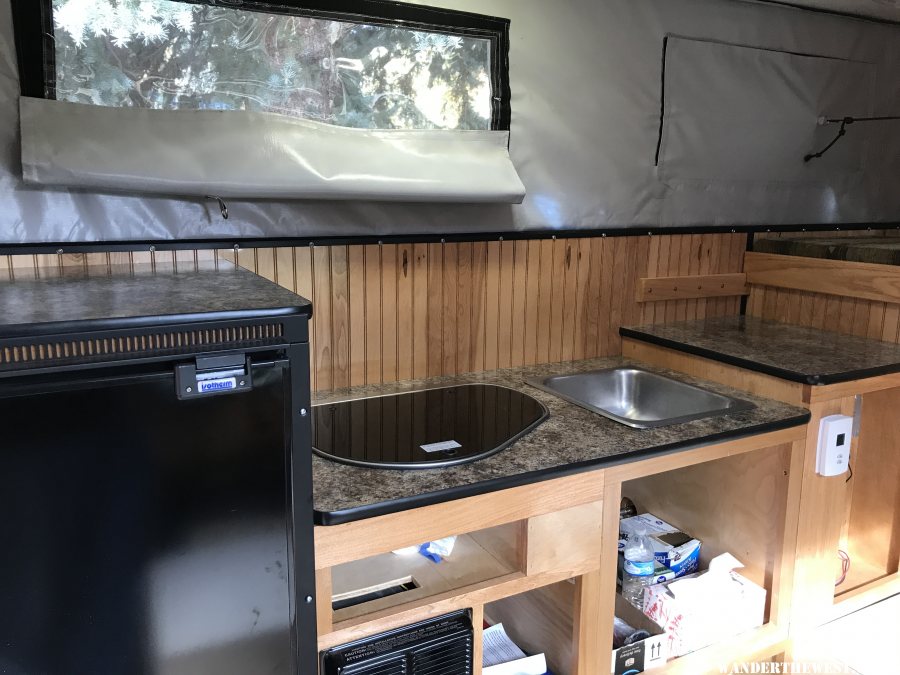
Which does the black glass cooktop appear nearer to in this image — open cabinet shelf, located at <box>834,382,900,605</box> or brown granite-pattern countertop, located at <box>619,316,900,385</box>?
brown granite-pattern countertop, located at <box>619,316,900,385</box>

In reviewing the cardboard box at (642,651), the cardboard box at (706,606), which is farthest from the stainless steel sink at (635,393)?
the cardboard box at (642,651)

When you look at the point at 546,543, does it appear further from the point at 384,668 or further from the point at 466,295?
the point at 466,295

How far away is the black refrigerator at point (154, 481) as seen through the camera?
103 centimetres

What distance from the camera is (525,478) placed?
59.3 inches

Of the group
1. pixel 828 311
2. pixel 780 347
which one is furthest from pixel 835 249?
pixel 780 347

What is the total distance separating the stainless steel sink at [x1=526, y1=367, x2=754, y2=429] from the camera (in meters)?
2.09

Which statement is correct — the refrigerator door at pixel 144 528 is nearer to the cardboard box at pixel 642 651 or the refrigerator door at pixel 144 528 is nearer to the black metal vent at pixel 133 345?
the black metal vent at pixel 133 345

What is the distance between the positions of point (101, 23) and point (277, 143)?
0.43 metres

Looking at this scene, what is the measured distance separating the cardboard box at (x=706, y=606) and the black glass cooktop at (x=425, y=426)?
1.97 ft

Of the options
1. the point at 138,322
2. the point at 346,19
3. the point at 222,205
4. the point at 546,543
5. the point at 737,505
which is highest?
the point at 346,19

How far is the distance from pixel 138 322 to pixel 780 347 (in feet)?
6.12

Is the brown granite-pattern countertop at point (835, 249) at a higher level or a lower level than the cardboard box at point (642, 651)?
higher

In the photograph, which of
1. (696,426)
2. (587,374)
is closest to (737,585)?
(696,426)

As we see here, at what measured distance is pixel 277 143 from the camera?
1.74 meters
